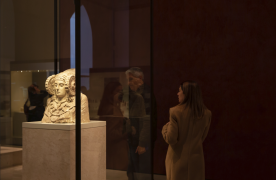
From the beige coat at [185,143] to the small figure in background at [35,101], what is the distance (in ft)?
10.2

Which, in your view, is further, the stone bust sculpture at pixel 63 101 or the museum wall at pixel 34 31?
the museum wall at pixel 34 31

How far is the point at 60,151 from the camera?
2668 mm

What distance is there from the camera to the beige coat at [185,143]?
9.16 ft

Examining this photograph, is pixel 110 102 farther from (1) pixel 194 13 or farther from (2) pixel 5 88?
(2) pixel 5 88

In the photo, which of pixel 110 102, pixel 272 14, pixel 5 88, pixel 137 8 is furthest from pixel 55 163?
pixel 272 14

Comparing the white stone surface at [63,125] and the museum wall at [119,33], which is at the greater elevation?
the museum wall at [119,33]

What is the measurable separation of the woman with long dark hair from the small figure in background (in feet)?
10.3

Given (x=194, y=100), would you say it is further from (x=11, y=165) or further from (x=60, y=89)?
(x=11, y=165)

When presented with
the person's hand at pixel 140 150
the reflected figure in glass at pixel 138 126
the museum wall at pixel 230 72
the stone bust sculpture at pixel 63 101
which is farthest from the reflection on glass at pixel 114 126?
the museum wall at pixel 230 72

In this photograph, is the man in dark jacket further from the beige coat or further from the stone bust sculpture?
the stone bust sculpture

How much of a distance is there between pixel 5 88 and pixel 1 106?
320mm

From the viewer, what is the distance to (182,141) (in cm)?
283

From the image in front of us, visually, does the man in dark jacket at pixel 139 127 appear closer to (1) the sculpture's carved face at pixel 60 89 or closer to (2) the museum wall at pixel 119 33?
(2) the museum wall at pixel 119 33

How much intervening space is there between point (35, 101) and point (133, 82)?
299cm
